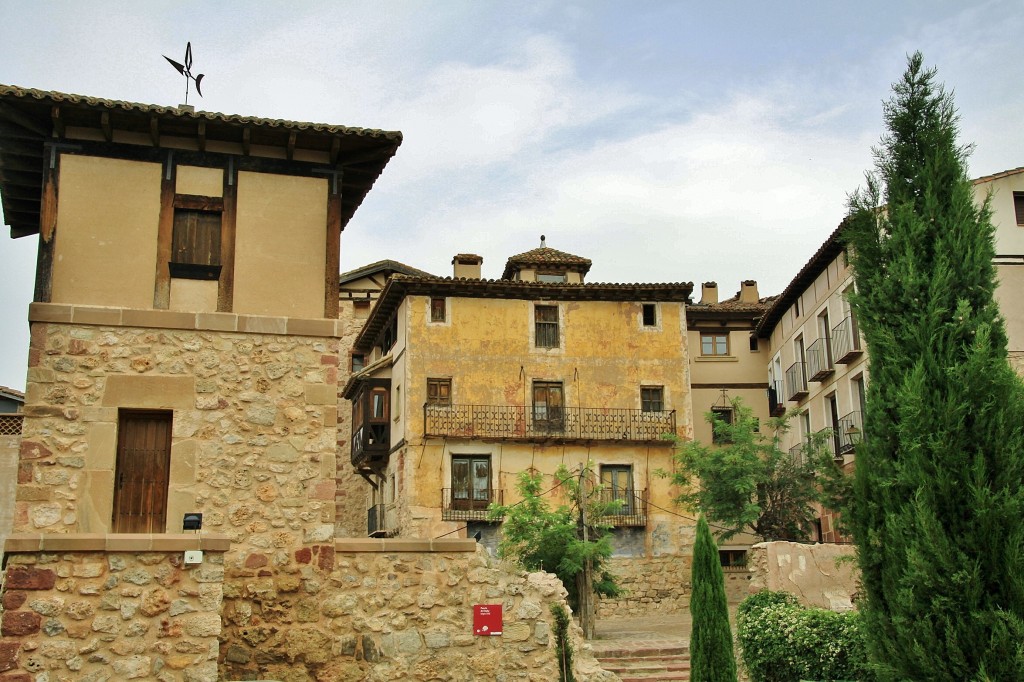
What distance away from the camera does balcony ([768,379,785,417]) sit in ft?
110

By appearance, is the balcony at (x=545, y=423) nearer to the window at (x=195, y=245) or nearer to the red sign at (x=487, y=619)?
the window at (x=195, y=245)

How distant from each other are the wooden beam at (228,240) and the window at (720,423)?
57.4ft

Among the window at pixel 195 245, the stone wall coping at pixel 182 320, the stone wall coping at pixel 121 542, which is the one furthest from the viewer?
the window at pixel 195 245

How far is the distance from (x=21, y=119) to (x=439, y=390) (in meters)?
19.3

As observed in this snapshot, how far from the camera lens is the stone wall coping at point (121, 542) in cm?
989

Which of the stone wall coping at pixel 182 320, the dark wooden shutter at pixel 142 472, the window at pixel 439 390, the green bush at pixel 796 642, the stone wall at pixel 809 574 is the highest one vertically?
the window at pixel 439 390

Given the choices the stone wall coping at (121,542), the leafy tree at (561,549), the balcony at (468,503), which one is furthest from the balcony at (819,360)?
the stone wall coping at (121,542)

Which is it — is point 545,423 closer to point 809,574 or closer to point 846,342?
point 846,342

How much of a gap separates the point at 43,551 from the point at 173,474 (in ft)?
7.11

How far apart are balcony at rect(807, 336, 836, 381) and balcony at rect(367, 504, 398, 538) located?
42.3 feet

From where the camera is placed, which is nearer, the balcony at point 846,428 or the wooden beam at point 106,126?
the wooden beam at point 106,126

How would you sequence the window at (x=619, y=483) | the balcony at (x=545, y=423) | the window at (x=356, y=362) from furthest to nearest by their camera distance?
the window at (x=356, y=362) → the window at (x=619, y=483) → the balcony at (x=545, y=423)

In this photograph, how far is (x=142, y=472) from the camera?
39.4ft

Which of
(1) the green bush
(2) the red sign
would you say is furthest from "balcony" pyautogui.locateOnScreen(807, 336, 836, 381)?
(2) the red sign
